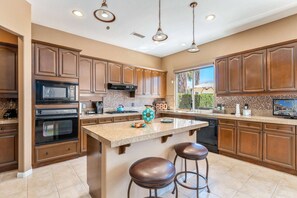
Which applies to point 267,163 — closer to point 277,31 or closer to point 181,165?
point 181,165

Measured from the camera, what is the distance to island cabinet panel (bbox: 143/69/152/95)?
5238 mm

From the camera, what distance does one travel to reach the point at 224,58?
3846 millimetres

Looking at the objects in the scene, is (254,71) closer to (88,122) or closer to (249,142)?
(249,142)

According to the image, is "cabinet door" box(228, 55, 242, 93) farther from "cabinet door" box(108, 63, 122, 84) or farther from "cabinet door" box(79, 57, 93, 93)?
"cabinet door" box(79, 57, 93, 93)

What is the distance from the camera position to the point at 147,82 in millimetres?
5305

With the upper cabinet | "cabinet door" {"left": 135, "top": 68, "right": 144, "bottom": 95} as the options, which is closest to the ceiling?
the upper cabinet

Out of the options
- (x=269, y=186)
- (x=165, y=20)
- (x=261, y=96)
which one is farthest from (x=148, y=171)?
(x=261, y=96)

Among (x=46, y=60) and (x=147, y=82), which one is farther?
(x=147, y=82)

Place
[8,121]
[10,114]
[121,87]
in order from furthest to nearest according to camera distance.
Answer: [121,87]
[10,114]
[8,121]

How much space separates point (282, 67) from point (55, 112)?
15.5 ft

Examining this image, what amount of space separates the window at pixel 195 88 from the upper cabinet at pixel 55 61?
3.59 meters

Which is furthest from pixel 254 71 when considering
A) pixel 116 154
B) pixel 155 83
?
pixel 116 154

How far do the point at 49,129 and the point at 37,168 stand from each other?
30.0 inches

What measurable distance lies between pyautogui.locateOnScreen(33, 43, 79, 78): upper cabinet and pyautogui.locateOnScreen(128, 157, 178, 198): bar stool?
2748mm
